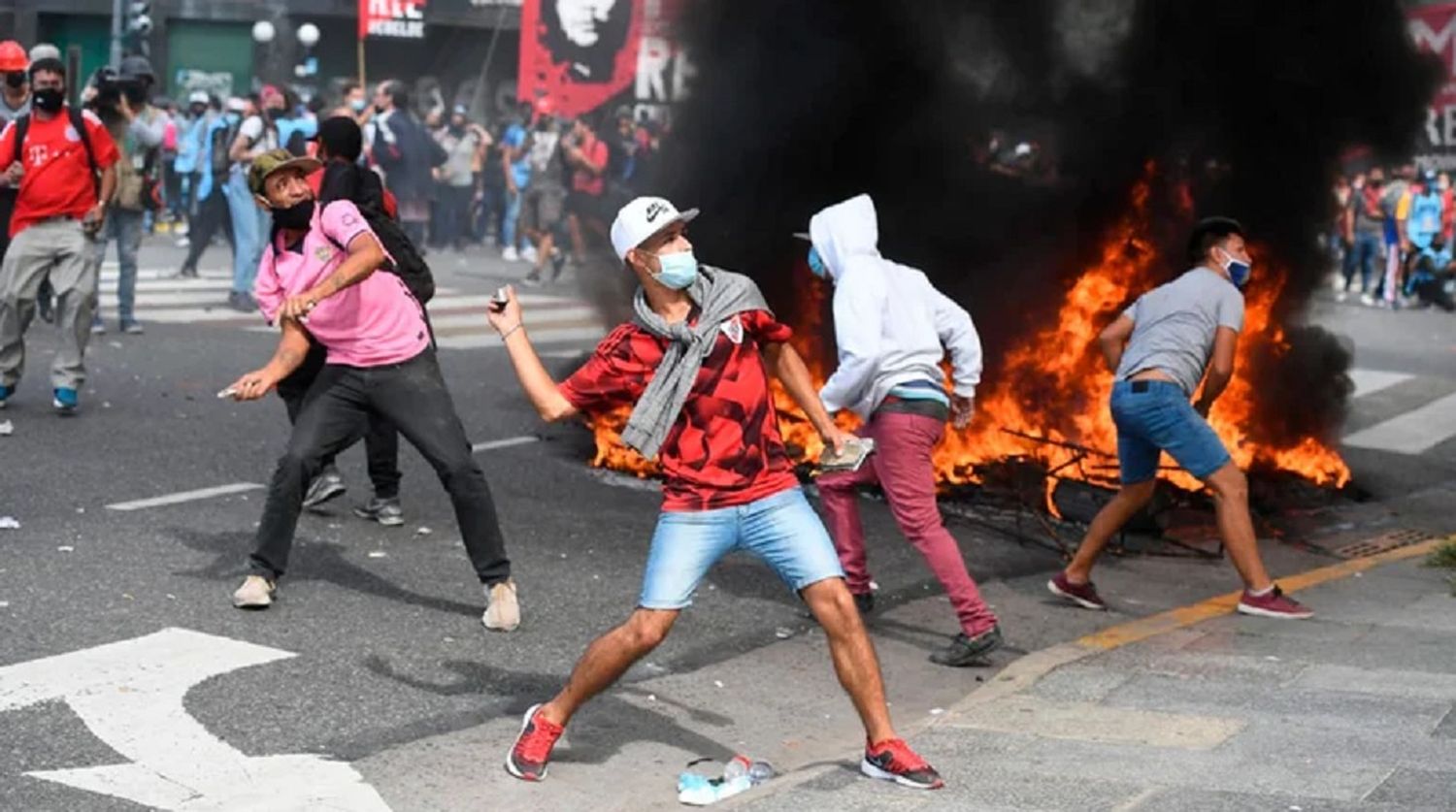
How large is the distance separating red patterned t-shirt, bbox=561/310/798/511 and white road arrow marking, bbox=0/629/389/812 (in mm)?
1172

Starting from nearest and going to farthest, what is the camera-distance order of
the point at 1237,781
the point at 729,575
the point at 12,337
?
the point at 1237,781 → the point at 729,575 → the point at 12,337

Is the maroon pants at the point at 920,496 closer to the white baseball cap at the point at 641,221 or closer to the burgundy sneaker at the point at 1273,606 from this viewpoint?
the burgundy sneaker at the point at 1273,606

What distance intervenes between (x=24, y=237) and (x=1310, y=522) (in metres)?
6.74

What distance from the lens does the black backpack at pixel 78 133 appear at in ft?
36.4

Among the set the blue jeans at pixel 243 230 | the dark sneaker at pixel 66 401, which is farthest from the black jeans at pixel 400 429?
the blue jeans at pixel 243 230

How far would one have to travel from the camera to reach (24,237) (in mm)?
11188

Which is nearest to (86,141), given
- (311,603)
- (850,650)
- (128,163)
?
(128,163)

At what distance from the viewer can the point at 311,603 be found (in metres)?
7.71

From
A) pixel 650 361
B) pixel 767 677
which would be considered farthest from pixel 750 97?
pixel 650 361

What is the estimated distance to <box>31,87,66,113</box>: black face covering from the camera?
436 inches

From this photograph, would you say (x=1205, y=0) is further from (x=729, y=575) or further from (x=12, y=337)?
(x=12, y=337)

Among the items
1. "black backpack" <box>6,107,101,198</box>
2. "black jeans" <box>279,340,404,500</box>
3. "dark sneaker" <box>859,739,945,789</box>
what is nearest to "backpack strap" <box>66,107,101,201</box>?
"black backpack" <box>6,107,101,198</box>

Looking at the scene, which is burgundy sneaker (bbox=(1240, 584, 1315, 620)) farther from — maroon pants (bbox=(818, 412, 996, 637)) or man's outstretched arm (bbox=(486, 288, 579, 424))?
man's outstretched arm (bbox=(486, 288, 579, 424))

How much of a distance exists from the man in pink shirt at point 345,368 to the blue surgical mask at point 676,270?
206 cm
